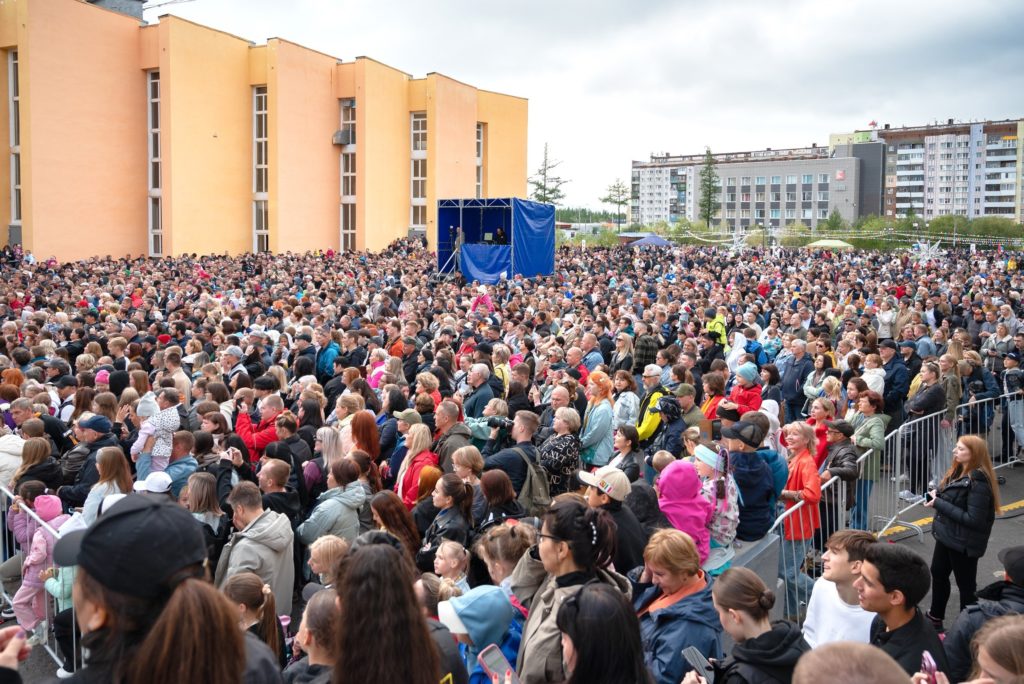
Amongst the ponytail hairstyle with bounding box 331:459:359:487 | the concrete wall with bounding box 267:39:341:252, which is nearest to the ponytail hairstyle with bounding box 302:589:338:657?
the ponytail hairstyle with bounding box 331:459:359:487

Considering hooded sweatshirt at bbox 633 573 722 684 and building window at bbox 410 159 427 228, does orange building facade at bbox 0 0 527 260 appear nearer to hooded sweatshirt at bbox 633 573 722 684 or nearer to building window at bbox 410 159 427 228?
building window at bbox 410 159 427 228

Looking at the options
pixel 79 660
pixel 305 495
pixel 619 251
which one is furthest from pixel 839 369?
pixel 619 251

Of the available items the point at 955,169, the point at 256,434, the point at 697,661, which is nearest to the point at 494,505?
the point at 697,661

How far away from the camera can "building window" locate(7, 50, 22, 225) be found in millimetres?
34281

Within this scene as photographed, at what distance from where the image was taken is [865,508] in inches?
292

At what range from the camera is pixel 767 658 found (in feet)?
10.6

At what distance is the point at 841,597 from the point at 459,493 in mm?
2428

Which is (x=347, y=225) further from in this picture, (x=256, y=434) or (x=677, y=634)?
(x=677, y=634)

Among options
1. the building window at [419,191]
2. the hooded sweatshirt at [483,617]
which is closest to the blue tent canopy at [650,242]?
the building window at [419,191]

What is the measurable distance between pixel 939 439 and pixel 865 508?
2394 mm

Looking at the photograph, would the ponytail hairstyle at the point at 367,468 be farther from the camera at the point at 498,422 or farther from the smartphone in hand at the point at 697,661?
the smartphone in hand at the point at 697,661

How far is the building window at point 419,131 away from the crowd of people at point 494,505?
33587 mm

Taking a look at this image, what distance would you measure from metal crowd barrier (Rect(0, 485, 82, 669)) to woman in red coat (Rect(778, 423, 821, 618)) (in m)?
4.95

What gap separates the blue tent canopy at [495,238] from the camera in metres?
26.8
